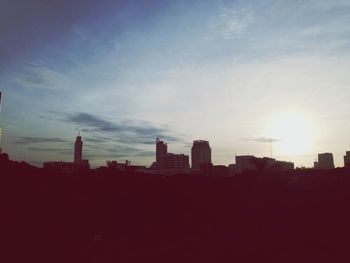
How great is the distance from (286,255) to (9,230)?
1920cm

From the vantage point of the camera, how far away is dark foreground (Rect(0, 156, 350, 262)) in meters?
22.5

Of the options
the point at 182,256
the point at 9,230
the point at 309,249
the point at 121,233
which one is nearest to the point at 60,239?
the point at 9,230

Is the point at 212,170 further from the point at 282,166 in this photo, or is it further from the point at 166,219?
the point at 166,219

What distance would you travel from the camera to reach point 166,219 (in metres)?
31.4

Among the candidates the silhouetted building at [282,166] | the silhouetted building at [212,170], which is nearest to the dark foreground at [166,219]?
the silhouetted building at [282,166]

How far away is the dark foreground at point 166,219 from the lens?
22.5m

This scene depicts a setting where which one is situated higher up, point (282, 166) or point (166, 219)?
point (282, 166)

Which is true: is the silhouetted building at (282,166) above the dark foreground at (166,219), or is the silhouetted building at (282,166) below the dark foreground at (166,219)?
above

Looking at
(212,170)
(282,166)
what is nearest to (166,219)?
(282,166)

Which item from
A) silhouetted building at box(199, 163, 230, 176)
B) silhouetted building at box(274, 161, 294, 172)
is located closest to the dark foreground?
silhouetted building at box(274, 161, 294, 172)

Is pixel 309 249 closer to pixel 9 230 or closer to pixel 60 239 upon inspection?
pixel 60 239

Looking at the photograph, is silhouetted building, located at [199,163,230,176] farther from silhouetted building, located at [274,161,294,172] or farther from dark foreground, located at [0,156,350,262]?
dark foreground, located at [0,156,350,262]

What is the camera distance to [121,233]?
2752cm

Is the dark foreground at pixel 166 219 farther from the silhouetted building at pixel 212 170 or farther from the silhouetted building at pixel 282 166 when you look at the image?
the silhouetted building at pixel 212 170
